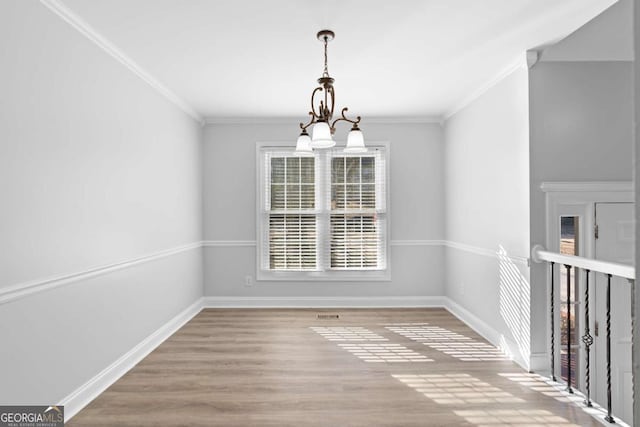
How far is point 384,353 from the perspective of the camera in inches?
142

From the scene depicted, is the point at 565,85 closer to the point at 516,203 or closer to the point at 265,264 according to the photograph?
the point at 516,203

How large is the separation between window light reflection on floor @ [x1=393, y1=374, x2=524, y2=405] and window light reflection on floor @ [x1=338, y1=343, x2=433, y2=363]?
335 millimetres

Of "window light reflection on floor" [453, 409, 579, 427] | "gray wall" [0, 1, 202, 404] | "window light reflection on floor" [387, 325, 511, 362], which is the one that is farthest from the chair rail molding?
"window light reflection on floor" [387, 325, 511, 362]

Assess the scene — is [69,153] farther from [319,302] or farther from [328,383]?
[319,302]

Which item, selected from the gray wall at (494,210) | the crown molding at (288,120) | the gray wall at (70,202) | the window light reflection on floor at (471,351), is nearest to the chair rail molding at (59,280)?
the gray wall at (70,202)

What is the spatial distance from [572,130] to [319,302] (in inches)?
139

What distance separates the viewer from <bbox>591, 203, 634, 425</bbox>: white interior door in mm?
3168

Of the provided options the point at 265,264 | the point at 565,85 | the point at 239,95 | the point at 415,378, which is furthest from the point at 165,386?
the point at 565,85

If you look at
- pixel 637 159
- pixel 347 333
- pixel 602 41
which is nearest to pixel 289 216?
pixel 347 333

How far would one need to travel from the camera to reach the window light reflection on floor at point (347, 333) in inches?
159

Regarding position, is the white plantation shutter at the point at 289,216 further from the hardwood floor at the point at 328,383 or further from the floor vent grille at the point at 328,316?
the hardwood floor at the point at 328,383

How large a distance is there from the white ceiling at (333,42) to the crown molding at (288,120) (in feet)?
2.99

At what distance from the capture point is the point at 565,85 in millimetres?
3199

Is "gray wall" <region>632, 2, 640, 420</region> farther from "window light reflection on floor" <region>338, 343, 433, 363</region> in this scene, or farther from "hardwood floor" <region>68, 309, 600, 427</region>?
"window light reflection on floor" <region>338, 343, 433, 363</region>
